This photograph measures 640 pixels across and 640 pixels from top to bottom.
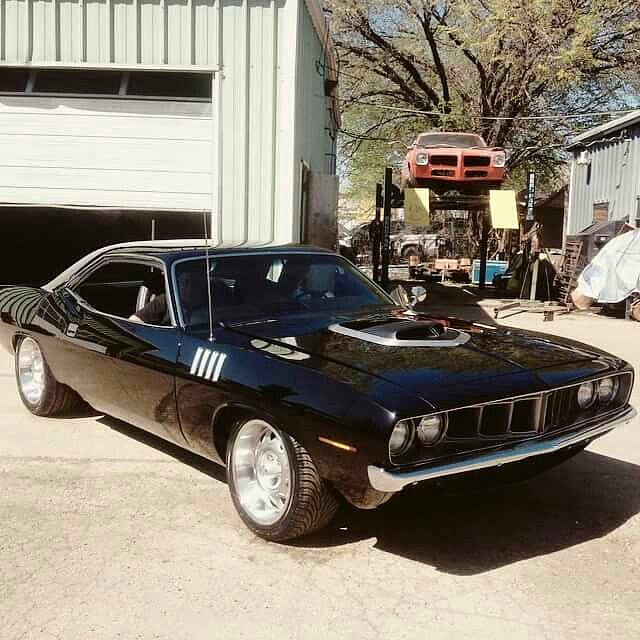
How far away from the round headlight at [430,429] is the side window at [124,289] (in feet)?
5.60

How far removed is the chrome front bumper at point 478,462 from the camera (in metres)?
3.05

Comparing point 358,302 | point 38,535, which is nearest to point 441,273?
point 358,302

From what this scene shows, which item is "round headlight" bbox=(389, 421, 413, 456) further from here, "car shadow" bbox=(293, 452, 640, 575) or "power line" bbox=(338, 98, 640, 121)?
"power line" bbox=(338, 98, 640, 121)

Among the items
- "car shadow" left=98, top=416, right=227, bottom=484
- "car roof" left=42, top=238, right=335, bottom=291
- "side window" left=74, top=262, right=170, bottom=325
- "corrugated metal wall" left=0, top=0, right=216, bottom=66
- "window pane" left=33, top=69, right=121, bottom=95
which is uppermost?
"corrugated metal wall" left=0, top=0, right=216, bottom=66

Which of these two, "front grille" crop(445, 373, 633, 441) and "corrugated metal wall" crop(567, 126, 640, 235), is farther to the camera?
"corrugated metal wall" crop(567, 126, 640, 235)

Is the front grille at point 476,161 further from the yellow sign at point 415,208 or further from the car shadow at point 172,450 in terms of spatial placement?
the car shadow at point 172,450

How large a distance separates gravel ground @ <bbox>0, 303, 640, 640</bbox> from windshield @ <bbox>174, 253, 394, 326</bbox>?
0.99 m

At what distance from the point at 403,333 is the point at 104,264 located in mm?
2360

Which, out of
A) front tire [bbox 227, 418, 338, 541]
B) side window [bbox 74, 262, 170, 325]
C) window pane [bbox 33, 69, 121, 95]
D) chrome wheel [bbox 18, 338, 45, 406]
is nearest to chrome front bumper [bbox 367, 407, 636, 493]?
front tire [bbox 227, 418, 338, 541]

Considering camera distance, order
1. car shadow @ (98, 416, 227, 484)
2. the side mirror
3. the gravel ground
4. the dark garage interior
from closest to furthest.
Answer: the gravel ground → car shadow @ (98, 416, 227, 484) → the side mirror → the dark garage interior

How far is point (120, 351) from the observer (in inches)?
175

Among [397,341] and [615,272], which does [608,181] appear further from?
[397,341]

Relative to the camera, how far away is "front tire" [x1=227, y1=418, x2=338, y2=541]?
3355 millimetres

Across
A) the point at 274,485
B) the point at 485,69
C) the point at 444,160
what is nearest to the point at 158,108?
the point at 274,485
